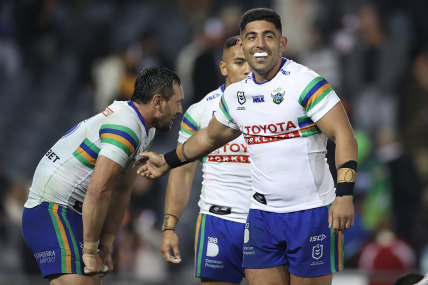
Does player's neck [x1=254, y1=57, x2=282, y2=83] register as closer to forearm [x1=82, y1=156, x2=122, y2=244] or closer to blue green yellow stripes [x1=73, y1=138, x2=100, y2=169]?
forearm [x1=82, y1=156, x2=122, y2=244]

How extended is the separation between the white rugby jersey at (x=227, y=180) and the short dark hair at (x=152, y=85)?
667 millimetres

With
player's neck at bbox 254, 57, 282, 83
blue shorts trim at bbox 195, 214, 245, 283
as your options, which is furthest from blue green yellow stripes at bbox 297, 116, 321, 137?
blue shorts trim at bbox 195, 214, 245, 283

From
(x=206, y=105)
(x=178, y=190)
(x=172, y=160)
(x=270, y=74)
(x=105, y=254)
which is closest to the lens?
(x=270, y=74)

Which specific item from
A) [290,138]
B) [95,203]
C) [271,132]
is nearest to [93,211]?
[95,203]

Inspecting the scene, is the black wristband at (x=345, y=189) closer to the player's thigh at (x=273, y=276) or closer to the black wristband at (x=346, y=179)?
the black wristband at (x=346, y=179)

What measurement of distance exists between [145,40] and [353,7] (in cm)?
359

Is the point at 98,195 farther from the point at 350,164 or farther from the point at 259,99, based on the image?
the point at 350,164

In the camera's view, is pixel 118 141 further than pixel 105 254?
No

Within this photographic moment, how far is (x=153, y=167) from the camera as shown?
6176 mm

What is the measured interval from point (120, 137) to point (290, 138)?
4.11ft

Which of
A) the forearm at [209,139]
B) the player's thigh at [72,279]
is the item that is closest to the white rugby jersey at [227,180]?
the forearm at [209,139]

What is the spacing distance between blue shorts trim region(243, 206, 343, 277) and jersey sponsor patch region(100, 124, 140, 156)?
3.54ft

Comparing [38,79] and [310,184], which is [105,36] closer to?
[38,79]

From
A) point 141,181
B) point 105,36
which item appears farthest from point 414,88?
point 105,36
